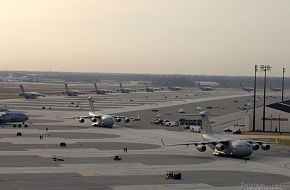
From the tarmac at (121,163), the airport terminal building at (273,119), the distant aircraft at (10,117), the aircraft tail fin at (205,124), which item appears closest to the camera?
the tarmac at (121,163)

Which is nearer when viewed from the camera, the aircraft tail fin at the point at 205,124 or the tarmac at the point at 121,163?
the tarmac at the point at 121,163

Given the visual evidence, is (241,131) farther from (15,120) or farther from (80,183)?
(80,183)

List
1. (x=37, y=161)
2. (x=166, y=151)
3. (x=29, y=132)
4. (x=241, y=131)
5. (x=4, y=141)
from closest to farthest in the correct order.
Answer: (x=37, y=161), (x=166, y=151), (x=4, y=141), (x=29, y=132), (x=241, y=131)

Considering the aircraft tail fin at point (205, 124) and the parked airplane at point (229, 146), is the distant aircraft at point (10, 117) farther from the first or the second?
the parked airplane at point (229, 146)

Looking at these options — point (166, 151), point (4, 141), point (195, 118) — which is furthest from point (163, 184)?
point (195, 118)

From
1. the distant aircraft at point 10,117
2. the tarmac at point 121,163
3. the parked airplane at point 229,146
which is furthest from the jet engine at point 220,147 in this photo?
the distant aircraft at point 10,117

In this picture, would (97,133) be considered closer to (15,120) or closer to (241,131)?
(15,120)

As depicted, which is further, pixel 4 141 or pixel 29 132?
pixel 29 132

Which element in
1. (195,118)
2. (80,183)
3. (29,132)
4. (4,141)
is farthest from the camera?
(195,118)

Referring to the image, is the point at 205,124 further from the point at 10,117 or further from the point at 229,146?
the point at 10,117

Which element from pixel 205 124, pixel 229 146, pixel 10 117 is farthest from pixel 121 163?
pixel 10 117

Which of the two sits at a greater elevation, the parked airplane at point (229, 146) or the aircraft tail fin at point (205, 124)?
the aircraft tail fin at point (205, 124)
